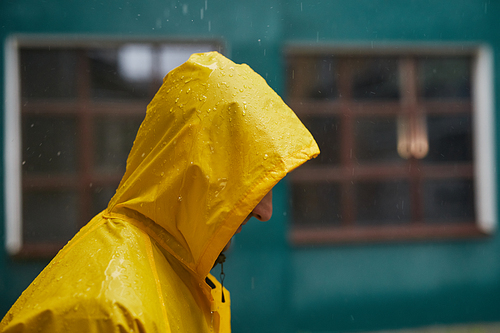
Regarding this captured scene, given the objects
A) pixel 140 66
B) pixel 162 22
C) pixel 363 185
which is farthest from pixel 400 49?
pixel 140 66

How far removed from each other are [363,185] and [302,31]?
2037 millimetres

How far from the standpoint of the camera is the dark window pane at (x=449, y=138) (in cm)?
442

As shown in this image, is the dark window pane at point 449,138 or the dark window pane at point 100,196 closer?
the dark window pane at point 100,196

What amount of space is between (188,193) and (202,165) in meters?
0.10

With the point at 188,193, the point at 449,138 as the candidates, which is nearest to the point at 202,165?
the point at 188,193

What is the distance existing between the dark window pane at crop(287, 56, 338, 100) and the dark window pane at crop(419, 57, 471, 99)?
1156 millimetres

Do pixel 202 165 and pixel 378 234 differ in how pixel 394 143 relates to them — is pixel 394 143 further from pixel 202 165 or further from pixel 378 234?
pixel 202 165

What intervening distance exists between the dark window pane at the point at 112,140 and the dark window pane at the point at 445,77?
357cm

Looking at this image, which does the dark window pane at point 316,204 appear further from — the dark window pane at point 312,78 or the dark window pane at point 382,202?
the dark window pane at point 312,78

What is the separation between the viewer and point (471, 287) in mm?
4273

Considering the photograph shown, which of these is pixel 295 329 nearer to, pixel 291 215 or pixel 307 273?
pixel 307 273

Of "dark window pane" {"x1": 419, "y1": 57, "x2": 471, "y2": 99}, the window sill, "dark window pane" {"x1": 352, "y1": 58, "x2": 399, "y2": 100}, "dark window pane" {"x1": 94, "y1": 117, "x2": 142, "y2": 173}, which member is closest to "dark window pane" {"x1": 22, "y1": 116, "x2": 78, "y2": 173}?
"dark window pane" {"x1": 94, "y1": 117, "x2": 142, "y2": 173}

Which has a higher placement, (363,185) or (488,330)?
(363,185)

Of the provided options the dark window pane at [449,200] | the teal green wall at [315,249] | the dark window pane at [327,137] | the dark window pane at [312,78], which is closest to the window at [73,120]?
the teal green wall at [315,249]
